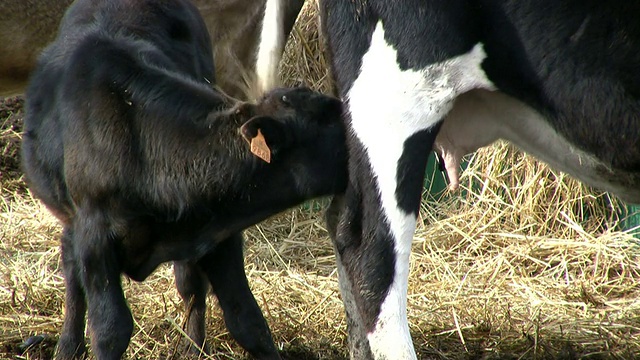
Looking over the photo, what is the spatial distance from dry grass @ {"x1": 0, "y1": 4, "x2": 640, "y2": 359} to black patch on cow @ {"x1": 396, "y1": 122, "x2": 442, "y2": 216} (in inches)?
50.4

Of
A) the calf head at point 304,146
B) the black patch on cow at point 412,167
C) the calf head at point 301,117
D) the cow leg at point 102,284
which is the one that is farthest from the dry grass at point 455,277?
the black patch on cow at point 412,167

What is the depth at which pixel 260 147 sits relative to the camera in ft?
11.6

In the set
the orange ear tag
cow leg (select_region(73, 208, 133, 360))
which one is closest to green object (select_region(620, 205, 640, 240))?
the orange ear tag

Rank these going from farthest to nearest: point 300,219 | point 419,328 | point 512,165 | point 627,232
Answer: point 300,219 → point 512,165 → point 627,232 → point 419,328

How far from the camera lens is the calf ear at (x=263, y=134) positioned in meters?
3.55

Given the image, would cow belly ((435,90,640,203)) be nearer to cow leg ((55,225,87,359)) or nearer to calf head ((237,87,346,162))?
calf head ((237,87,346,162))

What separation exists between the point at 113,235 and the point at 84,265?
18 centimetres

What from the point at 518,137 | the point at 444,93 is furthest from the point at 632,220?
the point at 444,93

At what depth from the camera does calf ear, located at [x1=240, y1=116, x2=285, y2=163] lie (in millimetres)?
3549

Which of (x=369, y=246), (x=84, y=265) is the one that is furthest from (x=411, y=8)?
(x=84, y=265)

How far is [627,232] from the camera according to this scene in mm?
6227

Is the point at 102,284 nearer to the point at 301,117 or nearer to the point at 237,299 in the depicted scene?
the point at 237,299

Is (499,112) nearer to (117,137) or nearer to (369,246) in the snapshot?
(369,246)

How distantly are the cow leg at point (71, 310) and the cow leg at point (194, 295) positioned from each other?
1.47 feet
